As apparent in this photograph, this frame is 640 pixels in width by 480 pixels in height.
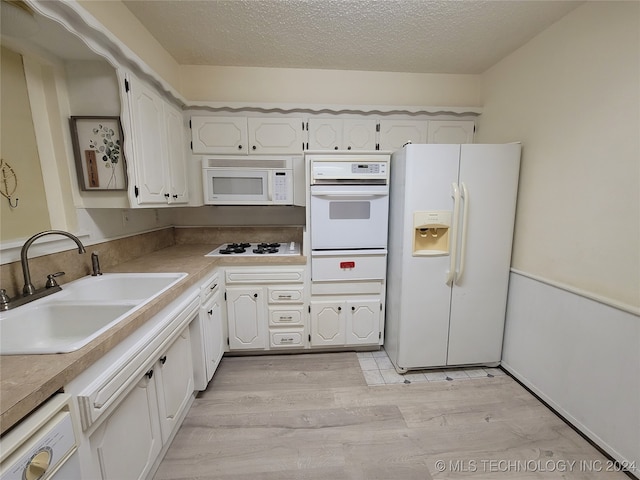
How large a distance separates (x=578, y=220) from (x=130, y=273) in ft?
8.97

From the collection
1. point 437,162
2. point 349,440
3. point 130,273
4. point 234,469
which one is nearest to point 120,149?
point 130,273

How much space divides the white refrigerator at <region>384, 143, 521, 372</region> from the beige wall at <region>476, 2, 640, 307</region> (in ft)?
0.52

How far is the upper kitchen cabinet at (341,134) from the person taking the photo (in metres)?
2.36

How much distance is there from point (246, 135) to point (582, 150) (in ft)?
7.76

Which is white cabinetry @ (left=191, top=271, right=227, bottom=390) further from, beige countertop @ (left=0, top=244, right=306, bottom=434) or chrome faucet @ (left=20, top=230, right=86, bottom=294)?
chrome faucet @ (left=20, top=230, right=86, bottom=294)

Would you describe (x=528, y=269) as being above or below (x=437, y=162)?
below

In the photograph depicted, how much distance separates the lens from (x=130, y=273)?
160 cm

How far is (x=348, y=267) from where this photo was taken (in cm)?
215

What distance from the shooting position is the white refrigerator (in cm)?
183

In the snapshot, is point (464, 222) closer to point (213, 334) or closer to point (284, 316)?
point (284, 316)

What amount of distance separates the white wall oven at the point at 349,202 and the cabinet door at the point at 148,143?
3.49 ft

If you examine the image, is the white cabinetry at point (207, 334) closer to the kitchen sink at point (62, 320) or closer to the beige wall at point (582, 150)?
the kitchen sink at point (62, 320)

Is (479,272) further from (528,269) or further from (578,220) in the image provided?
(578,220)

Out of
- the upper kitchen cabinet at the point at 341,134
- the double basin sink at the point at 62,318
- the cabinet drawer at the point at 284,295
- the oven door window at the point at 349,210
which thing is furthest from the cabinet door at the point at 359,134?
the double basin sink at the point at 62,318
